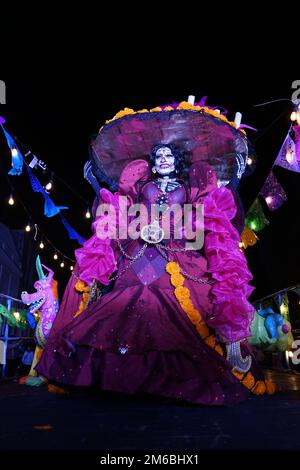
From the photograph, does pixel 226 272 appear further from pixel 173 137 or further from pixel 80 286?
pixel 173 137

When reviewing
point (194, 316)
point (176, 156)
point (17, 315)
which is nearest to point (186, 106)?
point (176, 156)

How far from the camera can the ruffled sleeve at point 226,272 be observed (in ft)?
9.39

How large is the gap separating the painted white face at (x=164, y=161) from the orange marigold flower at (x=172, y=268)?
3.48 feet

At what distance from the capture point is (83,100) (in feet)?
20.2

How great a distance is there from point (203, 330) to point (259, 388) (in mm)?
701

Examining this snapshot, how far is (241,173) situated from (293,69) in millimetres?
2204

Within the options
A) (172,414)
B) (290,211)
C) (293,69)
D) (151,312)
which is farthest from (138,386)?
(290,211)

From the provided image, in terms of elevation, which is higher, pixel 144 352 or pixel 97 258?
pixel 97 258

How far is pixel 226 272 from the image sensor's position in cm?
306

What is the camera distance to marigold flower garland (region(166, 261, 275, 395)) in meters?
2.95

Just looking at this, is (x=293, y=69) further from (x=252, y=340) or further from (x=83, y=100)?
(x=252, y=340)

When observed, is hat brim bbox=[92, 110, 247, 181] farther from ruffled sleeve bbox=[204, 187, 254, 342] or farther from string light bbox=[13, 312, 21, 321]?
string light bbox=[13, 312, 21, 321]

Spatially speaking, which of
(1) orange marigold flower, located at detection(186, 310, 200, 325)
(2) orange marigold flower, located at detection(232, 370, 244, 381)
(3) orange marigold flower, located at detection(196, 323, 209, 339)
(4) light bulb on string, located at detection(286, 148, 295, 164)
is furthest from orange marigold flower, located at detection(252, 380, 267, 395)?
(4) light bulb on string, located at detection(286, 148, 295, 164)

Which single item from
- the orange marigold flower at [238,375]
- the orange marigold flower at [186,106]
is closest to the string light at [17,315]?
the orange marigold flower at [238,375]
